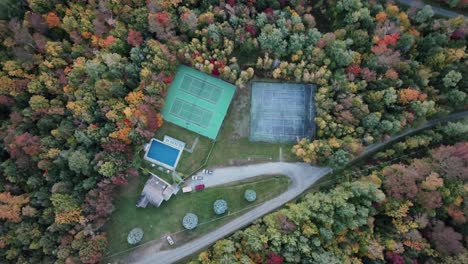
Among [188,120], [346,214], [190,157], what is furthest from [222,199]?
[346,214]

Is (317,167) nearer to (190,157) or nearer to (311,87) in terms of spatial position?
(311,87)

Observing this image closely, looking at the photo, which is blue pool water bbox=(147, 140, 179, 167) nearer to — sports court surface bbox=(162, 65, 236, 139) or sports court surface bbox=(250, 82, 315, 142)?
sports court surface bbox=(162, 65, 236, 139)

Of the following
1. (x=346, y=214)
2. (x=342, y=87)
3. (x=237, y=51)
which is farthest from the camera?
(x=237, y=51)

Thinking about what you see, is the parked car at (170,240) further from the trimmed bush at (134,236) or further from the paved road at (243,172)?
the paved road at (243,172)

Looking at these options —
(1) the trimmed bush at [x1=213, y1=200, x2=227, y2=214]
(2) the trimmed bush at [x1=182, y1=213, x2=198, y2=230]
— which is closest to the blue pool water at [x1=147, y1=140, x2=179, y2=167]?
(2) the trimmed bush at [x1=182, y1=213, x2=198, y2=230]

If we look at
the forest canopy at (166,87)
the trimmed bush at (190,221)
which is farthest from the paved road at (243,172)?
the trimmed bush at (190,221)
